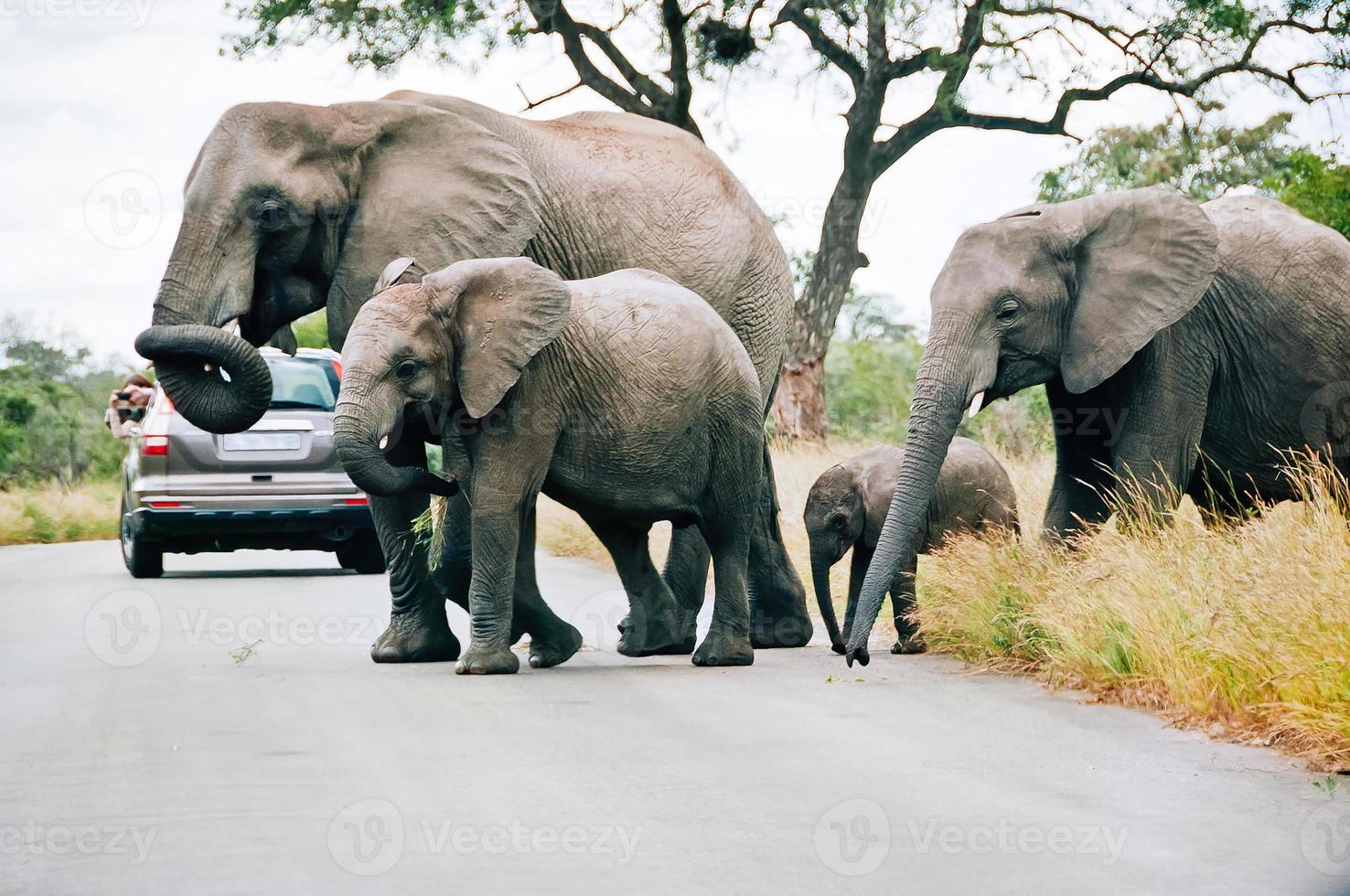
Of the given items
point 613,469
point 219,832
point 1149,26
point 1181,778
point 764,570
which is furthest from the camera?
point 1149,26

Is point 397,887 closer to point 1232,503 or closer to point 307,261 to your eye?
point 307,261

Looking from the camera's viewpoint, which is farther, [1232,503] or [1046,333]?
[1232,503]

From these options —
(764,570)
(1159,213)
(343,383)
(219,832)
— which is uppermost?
(1159,213)

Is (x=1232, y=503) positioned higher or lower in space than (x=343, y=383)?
lower

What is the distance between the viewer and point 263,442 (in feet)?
53.7

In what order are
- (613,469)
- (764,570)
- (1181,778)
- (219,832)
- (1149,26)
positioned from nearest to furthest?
(219,832), (1181,778), (613,469), (764,570), (1149,26)

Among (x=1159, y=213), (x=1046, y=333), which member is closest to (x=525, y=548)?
(x=1046, y=333)

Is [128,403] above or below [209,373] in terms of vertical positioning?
below

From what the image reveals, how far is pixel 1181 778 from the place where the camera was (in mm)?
6379

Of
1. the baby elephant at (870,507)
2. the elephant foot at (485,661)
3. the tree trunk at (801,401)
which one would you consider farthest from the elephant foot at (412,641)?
the tree trunk at (801,401)

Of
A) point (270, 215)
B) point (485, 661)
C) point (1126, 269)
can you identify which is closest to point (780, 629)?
point (485, 661)

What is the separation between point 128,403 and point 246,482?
21.1 ft

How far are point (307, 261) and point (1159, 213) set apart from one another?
4286mm

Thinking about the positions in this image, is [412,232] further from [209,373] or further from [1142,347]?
[1142,347]
